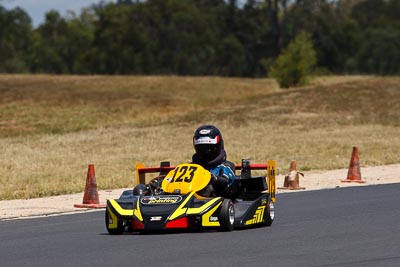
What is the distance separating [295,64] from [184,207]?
60.6 meters

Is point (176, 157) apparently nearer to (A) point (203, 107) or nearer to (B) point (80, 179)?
(B) point (80, 179)

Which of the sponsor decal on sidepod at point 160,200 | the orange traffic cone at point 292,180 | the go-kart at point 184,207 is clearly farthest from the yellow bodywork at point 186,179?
the orange traffic cone at point 292,180

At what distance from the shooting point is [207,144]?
15484mm

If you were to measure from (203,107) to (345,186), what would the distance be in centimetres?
3826

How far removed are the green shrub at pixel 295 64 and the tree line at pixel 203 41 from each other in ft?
91.2

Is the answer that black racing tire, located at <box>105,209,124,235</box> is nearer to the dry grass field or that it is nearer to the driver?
the driver

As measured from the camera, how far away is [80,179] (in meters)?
25.8

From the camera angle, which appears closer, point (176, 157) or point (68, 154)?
point (176, 157)

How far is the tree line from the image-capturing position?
4277 inches

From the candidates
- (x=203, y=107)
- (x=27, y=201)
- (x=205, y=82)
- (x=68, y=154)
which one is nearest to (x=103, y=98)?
(x=203, y=107)

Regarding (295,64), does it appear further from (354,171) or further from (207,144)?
(207,144)

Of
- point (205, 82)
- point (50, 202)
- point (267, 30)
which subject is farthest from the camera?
point (267, 30)

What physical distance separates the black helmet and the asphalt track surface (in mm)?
1334

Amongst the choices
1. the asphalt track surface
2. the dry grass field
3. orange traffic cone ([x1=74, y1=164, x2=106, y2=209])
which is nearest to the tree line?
the dry grass field
